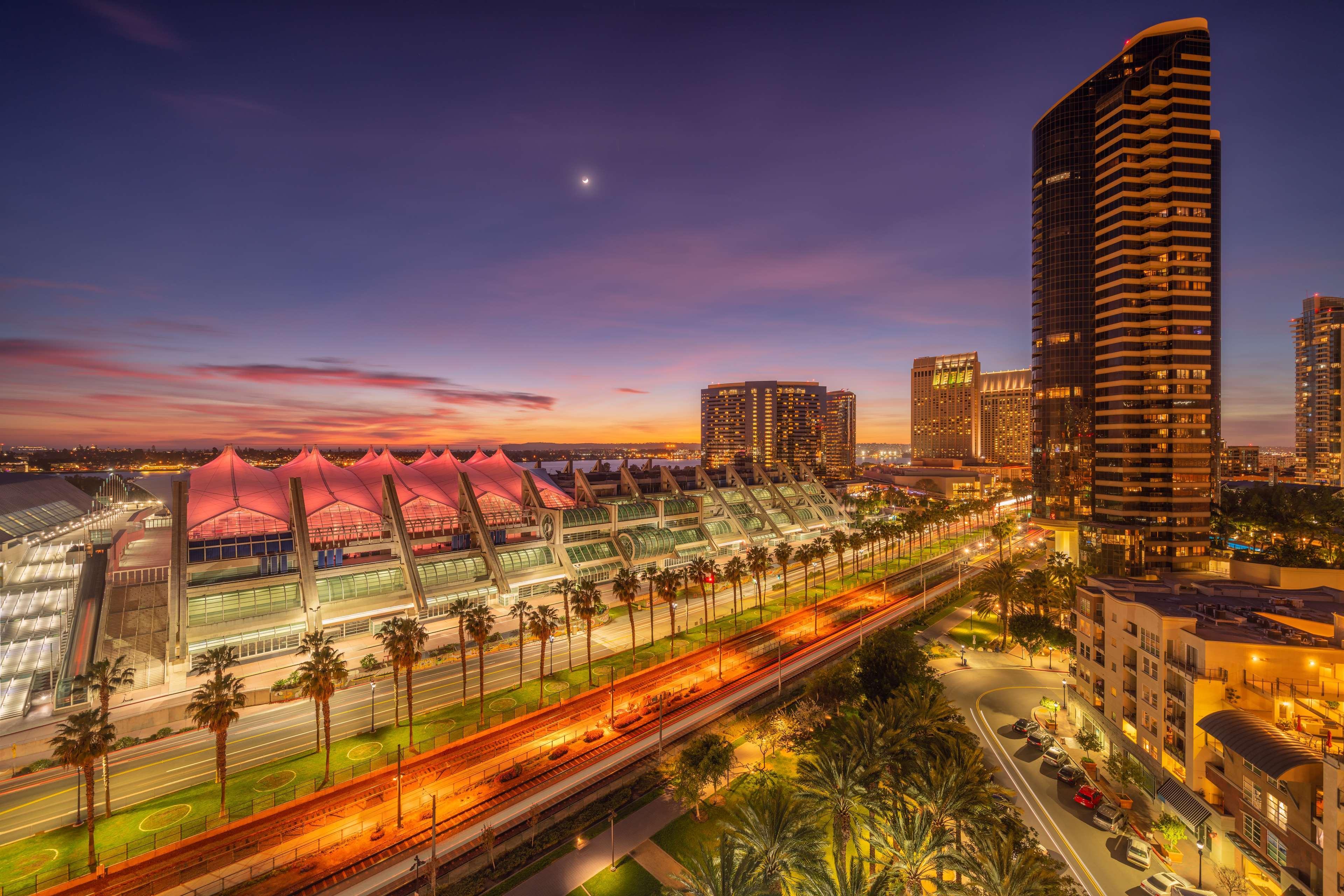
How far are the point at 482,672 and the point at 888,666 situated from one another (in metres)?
37.5

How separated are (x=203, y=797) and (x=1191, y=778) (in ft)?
228

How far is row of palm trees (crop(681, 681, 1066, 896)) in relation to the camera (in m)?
26.2

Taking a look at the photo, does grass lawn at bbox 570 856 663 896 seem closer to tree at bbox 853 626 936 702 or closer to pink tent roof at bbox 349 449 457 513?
tree at bbox 853 626 936 702

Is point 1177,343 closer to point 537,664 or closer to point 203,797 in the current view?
point 537,664

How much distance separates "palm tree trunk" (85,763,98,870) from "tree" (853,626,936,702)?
54.4 meters

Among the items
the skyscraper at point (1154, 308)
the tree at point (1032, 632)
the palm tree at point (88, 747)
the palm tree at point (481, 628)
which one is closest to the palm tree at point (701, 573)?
the palm tree at point (481, 628)

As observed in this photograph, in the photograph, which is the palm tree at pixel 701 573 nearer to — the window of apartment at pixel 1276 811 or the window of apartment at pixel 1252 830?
the window of apartment at pixel 1252 830

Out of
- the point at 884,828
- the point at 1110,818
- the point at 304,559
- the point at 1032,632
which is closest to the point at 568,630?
the point at 304,559

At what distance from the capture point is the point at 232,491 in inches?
3024

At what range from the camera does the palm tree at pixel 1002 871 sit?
80.4 feet

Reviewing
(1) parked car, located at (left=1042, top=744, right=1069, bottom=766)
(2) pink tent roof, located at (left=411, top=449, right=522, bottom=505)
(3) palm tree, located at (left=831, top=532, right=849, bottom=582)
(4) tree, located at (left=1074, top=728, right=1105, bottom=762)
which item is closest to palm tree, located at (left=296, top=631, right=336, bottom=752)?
(2) pink tent roof, located at (left=411, top=449, right=522, bottom=505)

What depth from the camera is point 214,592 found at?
2381 inches

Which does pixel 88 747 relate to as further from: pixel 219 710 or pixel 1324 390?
pixel 1324 390

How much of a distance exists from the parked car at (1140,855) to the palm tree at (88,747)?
64.7 meters
